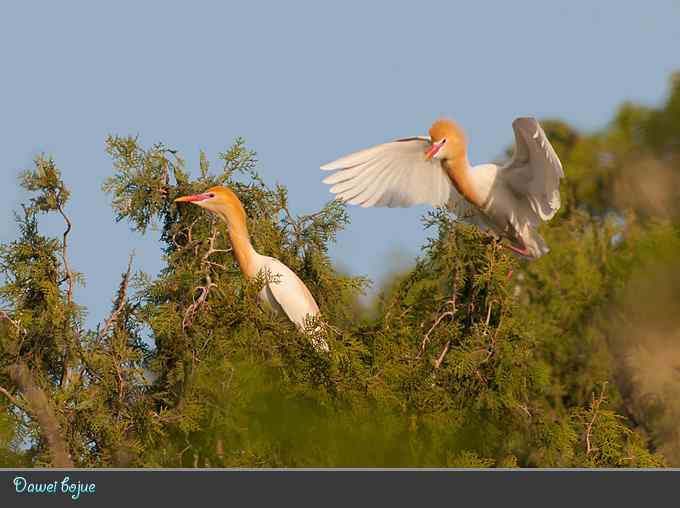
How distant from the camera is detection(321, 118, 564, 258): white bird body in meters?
5.58

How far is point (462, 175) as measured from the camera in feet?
18.9

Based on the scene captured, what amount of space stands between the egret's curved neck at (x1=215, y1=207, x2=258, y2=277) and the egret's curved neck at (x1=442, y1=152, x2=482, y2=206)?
114 cm

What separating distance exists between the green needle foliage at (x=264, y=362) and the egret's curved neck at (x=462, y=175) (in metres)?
0.87

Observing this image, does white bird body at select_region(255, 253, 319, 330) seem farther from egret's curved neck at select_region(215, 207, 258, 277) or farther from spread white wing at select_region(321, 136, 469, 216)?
spread white wing at select_region(321, 136, 469, 216)

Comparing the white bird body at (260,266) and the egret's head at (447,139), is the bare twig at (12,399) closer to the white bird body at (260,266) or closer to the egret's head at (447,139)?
the white bird body at (260,266)

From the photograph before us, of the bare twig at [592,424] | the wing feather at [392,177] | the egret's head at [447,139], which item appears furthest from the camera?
the egret's head at [447,139]

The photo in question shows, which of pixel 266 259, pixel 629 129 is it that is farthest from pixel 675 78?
pixel 266 259

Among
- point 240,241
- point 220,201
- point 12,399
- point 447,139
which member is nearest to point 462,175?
point 447,139

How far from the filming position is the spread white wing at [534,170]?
530cm

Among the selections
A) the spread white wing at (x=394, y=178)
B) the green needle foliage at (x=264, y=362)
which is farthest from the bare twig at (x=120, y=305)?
the spread white wing at (x=394, y=178)

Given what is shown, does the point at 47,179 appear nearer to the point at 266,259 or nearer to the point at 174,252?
the point at 174,252

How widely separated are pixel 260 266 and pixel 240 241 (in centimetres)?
17
